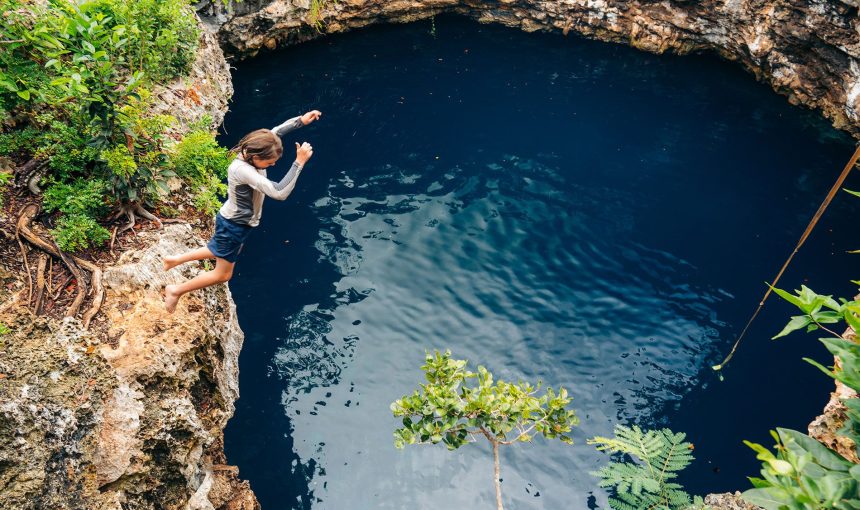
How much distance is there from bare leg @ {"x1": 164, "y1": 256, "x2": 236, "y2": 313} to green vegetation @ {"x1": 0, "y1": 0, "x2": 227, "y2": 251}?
1013mm

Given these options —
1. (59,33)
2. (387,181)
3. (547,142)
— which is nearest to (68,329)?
(59,33)

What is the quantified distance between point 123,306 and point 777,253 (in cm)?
1154

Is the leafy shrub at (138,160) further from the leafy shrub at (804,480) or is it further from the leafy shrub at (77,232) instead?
the leafy shrub at (804,480)

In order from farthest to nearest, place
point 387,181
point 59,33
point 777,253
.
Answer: point 387,181, point 777,253, point 59,33

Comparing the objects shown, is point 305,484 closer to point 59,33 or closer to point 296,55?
point 59,33

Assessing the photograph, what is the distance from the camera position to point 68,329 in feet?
15.1

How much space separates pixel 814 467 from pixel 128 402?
495 cm

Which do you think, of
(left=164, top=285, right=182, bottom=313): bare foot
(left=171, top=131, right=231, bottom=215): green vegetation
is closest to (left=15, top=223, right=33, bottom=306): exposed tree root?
(left=164, top=285, right=182, bottom=313): bare foot

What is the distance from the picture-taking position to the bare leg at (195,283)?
5508 millimetres

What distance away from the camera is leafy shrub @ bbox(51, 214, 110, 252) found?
555 centimetres

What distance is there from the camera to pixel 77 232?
5594 mm

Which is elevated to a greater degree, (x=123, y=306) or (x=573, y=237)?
(x=123, y=306)

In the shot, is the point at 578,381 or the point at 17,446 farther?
the point at 578,381

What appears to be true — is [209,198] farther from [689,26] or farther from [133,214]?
[689,26]
